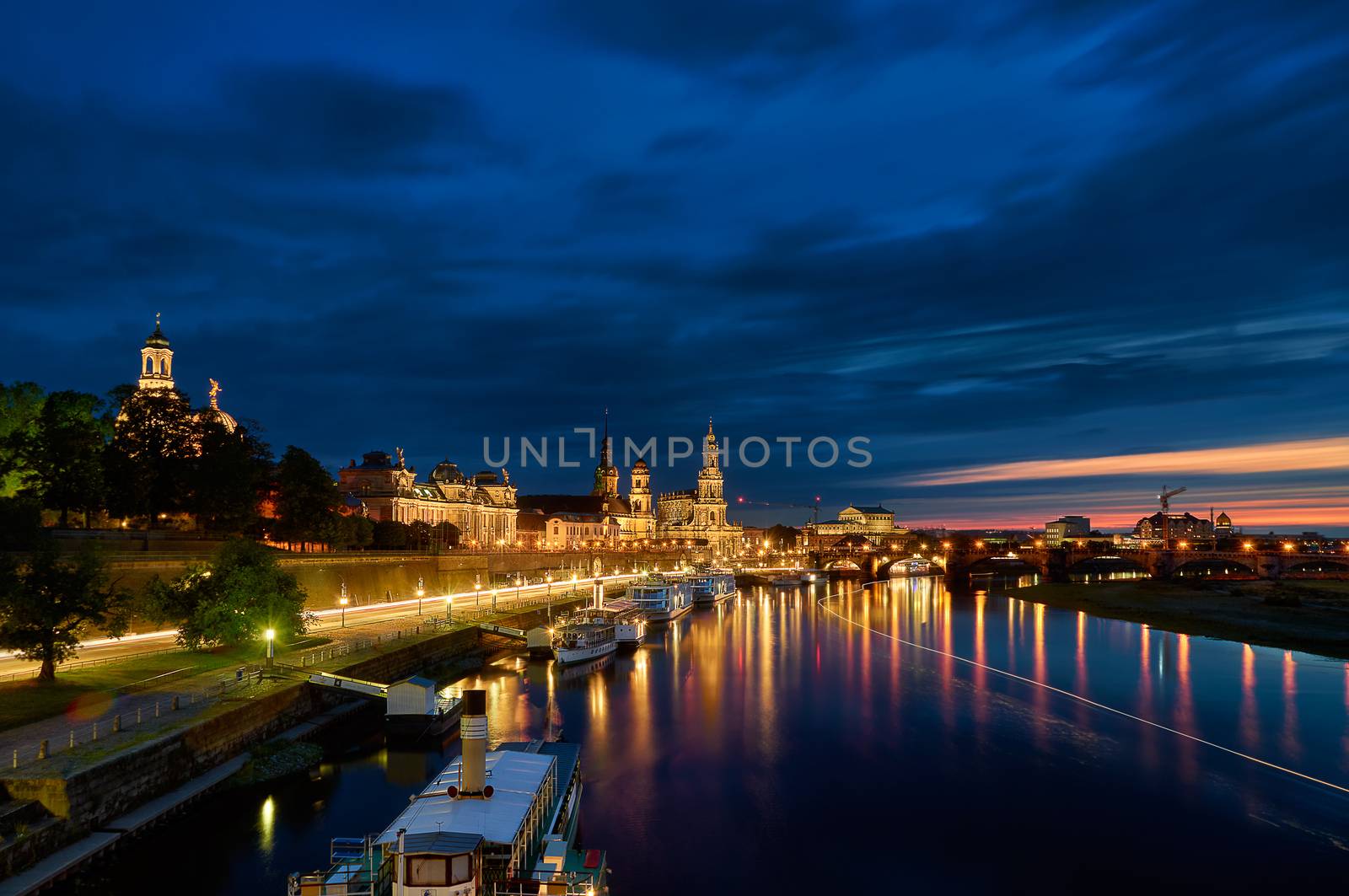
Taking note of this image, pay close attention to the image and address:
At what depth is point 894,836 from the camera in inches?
1154

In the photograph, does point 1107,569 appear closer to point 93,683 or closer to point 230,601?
point 230,601

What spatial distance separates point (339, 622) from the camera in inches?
2349

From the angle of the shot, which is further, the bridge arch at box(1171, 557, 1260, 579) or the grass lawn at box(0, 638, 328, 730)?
the bridge arch at box(1171, 557, 1260, 579)

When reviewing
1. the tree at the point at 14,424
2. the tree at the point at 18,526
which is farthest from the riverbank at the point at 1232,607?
the tree at the point at 14,424

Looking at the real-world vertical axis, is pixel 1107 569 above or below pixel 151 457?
below

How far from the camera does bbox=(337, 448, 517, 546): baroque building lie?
131375 millimetres

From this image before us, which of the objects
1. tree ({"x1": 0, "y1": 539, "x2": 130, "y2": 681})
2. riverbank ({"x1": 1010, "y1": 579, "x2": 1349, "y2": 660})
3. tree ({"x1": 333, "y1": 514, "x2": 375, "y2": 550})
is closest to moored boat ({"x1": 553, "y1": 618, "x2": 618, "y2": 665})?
tree ({"x1": 333, "y1": 514, "x2": 375, "y2": 550})

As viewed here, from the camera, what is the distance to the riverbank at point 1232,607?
235ft

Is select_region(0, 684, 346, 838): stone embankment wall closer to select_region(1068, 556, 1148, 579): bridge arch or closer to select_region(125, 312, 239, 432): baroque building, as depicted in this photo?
select_region(125, 312, 239, 432): baroque building

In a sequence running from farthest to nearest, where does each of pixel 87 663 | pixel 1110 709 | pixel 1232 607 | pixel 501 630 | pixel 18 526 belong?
pixel 1232 607, pixel 501 630, pixel 1110 709, pixel 18 526, pixel 87 663

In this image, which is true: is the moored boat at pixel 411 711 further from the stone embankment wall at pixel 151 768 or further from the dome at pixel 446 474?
the dome at pixel 446 474

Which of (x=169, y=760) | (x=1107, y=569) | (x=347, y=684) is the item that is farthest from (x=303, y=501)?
(x=1107, y=569)

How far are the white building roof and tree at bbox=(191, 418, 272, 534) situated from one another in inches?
1860

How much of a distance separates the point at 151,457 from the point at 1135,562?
150290 mm
